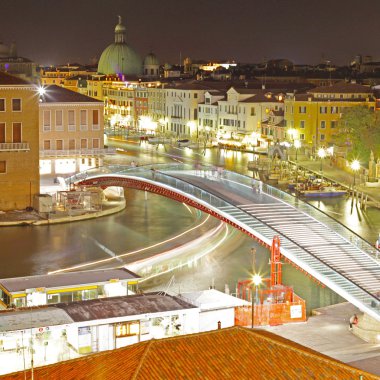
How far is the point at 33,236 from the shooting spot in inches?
1235

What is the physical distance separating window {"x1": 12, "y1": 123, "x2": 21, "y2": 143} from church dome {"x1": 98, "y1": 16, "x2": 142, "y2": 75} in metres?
66.8

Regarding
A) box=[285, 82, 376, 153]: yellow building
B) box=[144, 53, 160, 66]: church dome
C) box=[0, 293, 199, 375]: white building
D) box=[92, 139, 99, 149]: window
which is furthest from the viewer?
box=[144, 53, 160, 66]: church dome

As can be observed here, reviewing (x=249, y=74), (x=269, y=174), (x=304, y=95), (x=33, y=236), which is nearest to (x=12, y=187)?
(x=33, y=236)

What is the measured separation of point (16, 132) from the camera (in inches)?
1428

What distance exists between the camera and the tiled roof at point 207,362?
34.3ft

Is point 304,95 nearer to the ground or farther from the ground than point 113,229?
farther from the ground

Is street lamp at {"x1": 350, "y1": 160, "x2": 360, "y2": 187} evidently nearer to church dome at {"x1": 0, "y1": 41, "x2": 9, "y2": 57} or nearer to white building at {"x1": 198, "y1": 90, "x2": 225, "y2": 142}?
white building at {"x1": 198, "y1": 90, "x2": 225, "y2": 142}

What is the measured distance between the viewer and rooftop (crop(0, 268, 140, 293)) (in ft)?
62.6

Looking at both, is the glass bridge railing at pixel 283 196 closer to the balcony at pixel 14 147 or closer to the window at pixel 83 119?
the balcony at pixel 14 147

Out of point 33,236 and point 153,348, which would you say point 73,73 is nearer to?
point 33,236

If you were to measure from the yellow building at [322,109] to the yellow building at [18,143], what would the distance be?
25225 mm

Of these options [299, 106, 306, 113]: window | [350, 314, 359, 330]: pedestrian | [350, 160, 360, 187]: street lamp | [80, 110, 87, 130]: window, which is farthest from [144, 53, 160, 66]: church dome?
[350, 314, 359, 330]: pedestrian

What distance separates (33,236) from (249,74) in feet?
213

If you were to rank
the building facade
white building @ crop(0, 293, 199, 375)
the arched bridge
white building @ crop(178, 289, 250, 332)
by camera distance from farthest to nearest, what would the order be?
the building facade → the arched bridge → white building @ crop(178, 289, 250, 332) → white building @ crop(0, 293, 199, 375)
